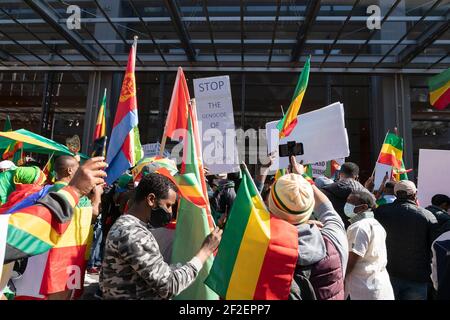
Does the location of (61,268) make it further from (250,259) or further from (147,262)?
(250,259)

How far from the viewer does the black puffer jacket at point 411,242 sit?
157 inches

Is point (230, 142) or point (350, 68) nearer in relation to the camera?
point (230, 142)

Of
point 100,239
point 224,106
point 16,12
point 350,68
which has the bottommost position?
point 100,239

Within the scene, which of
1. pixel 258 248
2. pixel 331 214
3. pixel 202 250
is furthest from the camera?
pixel 331 214

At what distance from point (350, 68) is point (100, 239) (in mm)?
7824

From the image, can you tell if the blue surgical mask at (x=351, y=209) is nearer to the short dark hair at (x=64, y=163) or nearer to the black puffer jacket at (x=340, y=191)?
the black puffer jacket at (x=340, y=191)

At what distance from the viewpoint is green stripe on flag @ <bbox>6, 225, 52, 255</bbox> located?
5.27 ft

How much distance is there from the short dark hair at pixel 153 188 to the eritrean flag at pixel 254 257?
17.6 inches

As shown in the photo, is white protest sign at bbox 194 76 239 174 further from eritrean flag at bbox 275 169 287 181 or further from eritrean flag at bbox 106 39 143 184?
eritrean flag at bbox 106 39 143 184

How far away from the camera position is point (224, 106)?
6199 millimetres

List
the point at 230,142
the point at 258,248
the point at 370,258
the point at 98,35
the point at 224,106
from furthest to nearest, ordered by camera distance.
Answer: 1. the point at 98,35
2. the point at 224,106
3. the point at 230,142
4. the point at 370,258
5. the point at 258,248

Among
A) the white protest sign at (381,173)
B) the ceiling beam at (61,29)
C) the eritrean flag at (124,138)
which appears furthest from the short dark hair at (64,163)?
the ceiling beam at (61,29)
